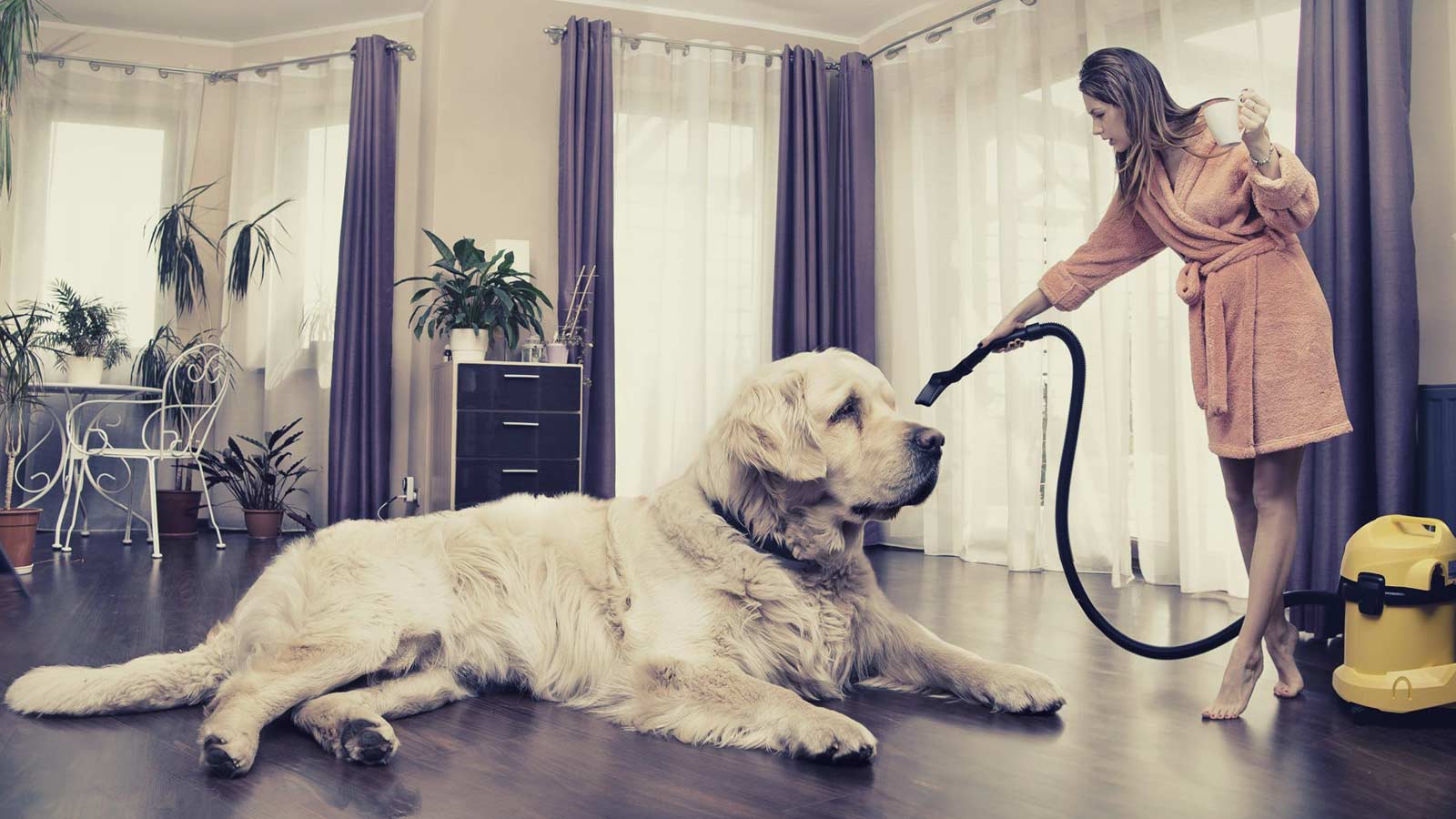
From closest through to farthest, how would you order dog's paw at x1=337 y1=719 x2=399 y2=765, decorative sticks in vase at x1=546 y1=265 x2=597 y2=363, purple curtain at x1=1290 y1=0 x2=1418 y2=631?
dog's paw at x1=337 y1=719 x2=399 y2=765, purple curtain at x1=1290 y1=0 x2=1418 y2=631, decorative sticks in vase at x1=546 y1=265 x2=597 y2=363

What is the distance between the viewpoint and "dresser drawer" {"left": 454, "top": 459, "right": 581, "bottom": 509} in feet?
16.1

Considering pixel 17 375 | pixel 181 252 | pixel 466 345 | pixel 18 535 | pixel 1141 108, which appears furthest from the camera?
pixel 181 252

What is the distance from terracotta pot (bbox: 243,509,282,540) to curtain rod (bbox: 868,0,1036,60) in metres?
4.79

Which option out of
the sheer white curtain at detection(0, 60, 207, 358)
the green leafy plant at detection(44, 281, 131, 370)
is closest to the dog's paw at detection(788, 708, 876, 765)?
the green leafy plant at detection(44, 281, 131, 370)

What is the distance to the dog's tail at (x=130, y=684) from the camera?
1.84 metres

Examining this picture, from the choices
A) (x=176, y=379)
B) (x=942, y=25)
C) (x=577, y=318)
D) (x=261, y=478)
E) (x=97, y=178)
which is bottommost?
(x=261, y=478)

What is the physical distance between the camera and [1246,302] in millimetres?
2145

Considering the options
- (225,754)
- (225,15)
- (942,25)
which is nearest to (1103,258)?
(225,754)

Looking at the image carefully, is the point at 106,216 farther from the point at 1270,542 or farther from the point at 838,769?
the point at 1270,542

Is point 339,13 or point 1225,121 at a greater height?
point 339,13

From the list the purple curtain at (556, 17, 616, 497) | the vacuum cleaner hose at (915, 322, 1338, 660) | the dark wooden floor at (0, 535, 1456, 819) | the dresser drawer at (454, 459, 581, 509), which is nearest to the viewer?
the dark wooden floor at (0, 535, 1456, 819)

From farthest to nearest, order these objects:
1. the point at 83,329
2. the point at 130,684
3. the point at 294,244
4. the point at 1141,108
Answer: the point at 294,244 → the point at 83,329 → the point at 1141,108 → the point at 130,684

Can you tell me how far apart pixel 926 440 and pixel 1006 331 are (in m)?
0.70

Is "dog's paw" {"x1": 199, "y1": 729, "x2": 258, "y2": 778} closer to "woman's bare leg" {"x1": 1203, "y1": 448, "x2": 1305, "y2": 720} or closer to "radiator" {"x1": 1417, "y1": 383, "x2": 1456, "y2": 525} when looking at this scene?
"woman's bare leg" {"x1": 1203, "y1": 448, "x2": 1305, "y2": 720}
